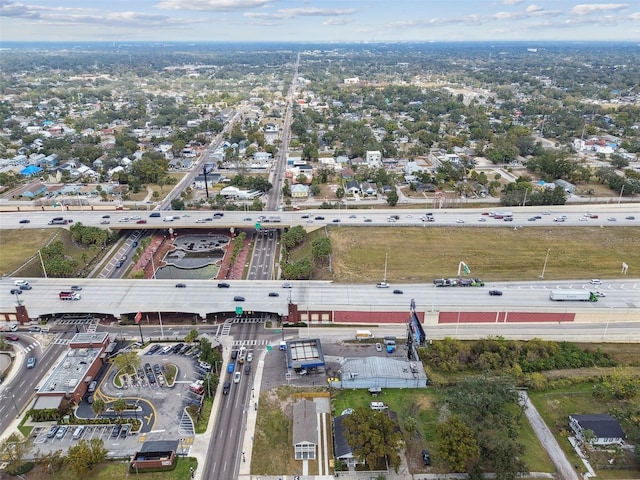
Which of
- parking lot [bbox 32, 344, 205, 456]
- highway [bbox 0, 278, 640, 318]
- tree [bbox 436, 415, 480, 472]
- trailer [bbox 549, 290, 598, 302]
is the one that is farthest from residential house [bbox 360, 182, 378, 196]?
tree [bbox 436, 415, 480, 472]

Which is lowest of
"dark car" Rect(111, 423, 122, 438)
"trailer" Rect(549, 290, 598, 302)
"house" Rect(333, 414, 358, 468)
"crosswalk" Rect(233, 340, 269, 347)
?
"crosswalk" Rect(233, 340, 269, 347)

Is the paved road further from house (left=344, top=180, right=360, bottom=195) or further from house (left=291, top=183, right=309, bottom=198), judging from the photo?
house (left=291, top=183, right=309, bottom=198)

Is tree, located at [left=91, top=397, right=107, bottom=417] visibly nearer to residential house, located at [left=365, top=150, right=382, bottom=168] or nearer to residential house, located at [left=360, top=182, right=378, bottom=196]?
residential house, located at [left=360, top=182, right=378, bottom=196]

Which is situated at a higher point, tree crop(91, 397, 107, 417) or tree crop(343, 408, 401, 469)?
tree crop(343, 408, 401, 469)

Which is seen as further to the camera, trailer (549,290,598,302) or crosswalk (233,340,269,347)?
trailer (549,290,598,302)

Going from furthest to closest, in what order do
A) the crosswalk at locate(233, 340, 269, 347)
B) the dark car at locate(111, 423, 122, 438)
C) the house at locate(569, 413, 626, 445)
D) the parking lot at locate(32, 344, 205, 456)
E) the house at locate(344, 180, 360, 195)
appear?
the house at locate(344, 180, 360, 195) < the crosswalk at locate(233, 340, 269, 347) < the dark car at locate(111, 423, 122, 438) < the parking lot at locate(32, 344, 205, 456) < the house at locate(569, 413, 626, 445)

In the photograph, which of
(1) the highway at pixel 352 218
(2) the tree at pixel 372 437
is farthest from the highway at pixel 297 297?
(2) the tree at pixel 372 437

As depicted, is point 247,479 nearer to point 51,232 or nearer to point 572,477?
point 572,477

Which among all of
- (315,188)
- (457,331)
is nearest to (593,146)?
(315,188)

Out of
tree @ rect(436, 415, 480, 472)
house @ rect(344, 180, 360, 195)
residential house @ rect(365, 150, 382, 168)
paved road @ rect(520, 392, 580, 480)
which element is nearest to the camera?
tree @ rect(436, 415, 480, 472)
